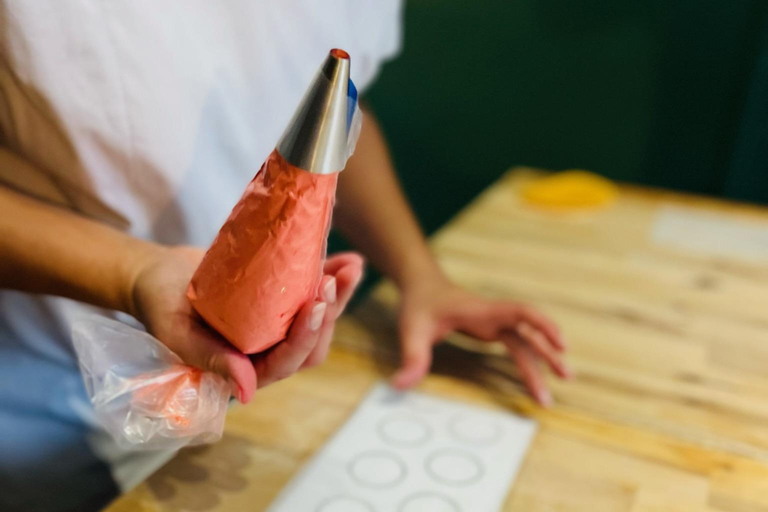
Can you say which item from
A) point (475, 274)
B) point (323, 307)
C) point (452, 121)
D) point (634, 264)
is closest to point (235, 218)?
point (323, 307)

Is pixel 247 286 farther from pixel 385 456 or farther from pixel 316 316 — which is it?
pixel 385 456

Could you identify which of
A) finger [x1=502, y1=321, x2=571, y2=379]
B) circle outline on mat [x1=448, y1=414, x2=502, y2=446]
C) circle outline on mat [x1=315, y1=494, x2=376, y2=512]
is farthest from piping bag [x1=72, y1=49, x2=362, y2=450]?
finger [x1=502, y1=321, x2=571, y2=379]

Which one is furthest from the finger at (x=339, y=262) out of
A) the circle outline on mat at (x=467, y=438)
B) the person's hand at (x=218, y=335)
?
the circle outline on mat at (x=467, y=438)

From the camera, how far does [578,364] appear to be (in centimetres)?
65

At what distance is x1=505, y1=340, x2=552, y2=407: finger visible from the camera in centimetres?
59

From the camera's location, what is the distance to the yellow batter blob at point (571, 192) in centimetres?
106

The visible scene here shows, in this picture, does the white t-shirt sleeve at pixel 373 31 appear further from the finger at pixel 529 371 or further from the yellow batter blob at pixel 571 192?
the yellow batter blob at pixel 571 192

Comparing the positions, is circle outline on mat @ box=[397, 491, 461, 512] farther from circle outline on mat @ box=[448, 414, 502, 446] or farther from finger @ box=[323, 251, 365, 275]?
finger @ box=[323, 251, 365, 275]

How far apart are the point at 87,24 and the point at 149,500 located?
341 millimetres

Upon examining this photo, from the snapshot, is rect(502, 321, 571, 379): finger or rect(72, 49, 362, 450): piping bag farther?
rect(502, 321, 571, 379): finger

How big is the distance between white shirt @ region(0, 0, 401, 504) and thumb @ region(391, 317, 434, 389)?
8.5 inches

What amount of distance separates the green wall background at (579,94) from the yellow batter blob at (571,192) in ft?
0.73

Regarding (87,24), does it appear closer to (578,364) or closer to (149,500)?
(149,500)

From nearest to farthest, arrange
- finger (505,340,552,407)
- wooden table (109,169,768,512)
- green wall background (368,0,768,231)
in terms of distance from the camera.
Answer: wooden table (109,169,768,512) → finger (505,340,552,407) → green wall background (368,0,768,231)
